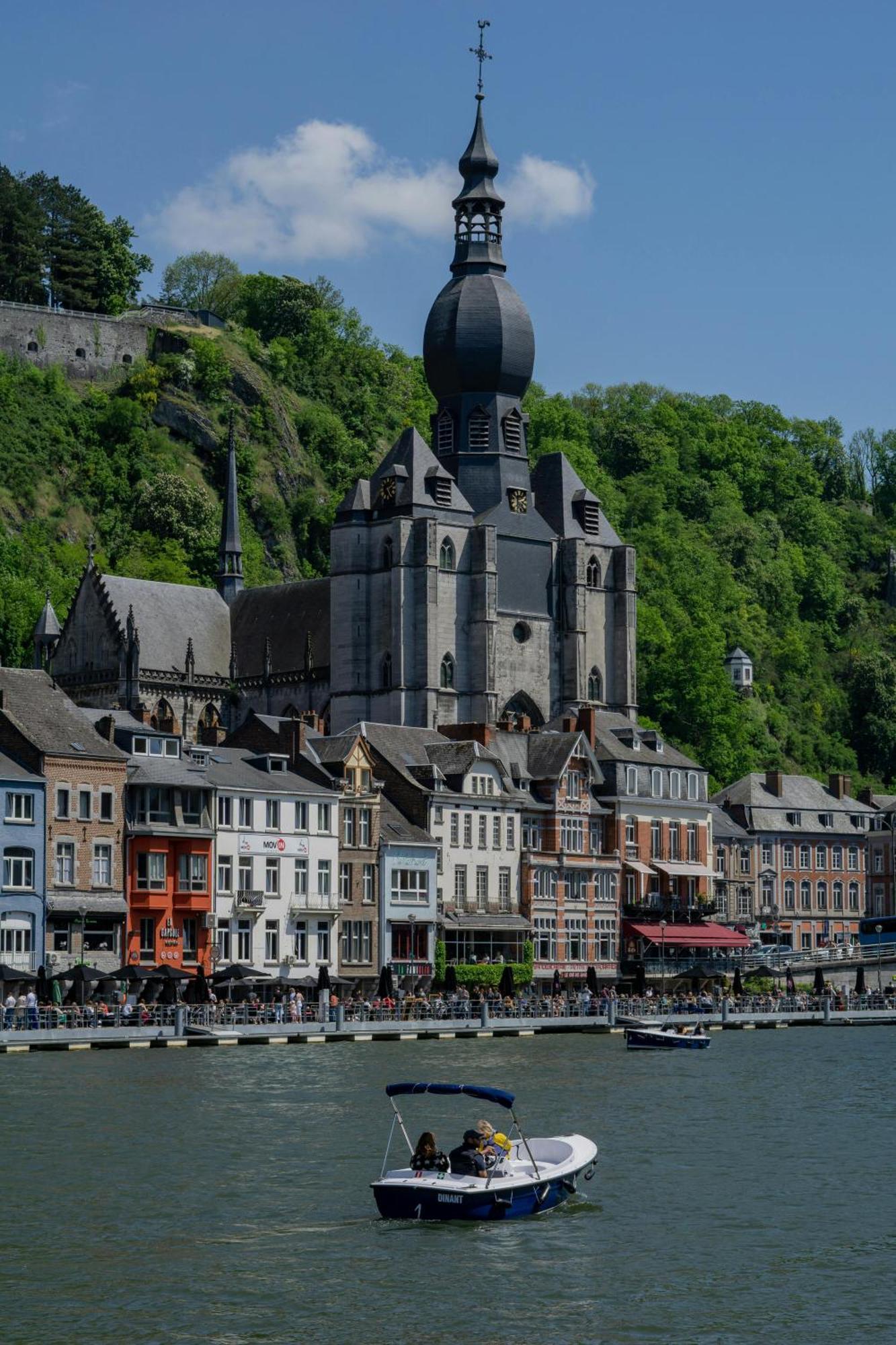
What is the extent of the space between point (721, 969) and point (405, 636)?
26946mm

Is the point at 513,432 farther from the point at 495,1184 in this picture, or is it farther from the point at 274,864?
the point at 495,1184

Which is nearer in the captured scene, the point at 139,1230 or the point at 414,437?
the point at 139,1230

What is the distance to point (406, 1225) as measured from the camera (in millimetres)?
43281

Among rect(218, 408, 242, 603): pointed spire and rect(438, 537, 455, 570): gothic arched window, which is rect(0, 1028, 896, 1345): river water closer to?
rect(438, 537, 455, 570): gothic arched window

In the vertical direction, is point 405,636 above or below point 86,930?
above

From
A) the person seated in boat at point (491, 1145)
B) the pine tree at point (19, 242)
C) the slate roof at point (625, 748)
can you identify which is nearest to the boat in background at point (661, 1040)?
the slate roof at point (625, 748)

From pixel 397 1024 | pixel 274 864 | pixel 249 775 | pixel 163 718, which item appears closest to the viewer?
pixel 397 1024

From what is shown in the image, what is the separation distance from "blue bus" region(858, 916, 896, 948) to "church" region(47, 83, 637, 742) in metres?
19.2

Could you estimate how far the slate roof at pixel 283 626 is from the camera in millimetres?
142375

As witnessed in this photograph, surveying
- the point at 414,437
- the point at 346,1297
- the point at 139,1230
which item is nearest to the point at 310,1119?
the point at 139,1230

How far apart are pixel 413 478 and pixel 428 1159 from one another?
94.8 m

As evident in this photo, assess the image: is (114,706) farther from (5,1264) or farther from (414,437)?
(5,1264)

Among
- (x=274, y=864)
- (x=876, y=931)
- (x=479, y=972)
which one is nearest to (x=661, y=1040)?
(x=274, y=864)

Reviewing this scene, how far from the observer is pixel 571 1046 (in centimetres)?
8444
